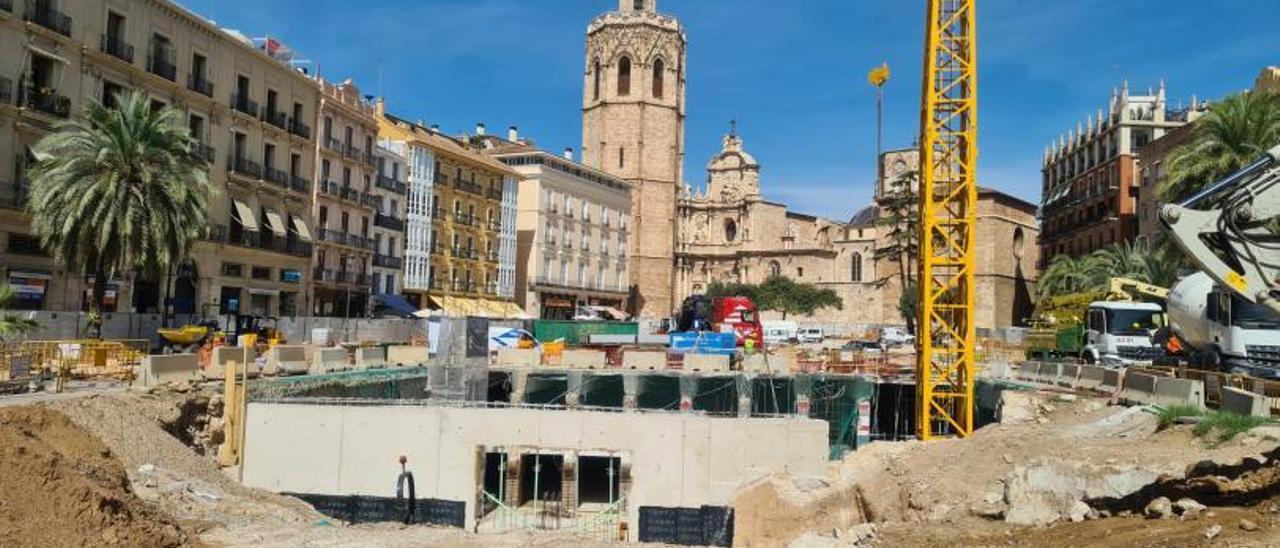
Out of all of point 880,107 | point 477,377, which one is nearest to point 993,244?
point 880,107

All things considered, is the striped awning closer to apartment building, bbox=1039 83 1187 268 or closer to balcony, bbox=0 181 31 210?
balcony, bbox=0 181 31 210

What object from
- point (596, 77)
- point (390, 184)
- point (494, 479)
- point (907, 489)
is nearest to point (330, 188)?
point (390, 184)

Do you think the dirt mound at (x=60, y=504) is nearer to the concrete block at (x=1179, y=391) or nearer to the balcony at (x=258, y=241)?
the concrete block at (x=1179, y=391)

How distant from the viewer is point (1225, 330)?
2317 cm

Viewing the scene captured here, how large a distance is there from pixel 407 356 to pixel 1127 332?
84.1ft

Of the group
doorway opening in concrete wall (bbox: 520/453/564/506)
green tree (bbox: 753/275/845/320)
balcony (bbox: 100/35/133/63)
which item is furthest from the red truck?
green tree (bbox: 753/275/845/320)

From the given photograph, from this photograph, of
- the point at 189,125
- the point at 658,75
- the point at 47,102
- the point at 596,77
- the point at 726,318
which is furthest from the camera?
the point at 596,77

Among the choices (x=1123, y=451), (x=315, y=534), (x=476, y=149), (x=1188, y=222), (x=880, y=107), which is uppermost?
(x=880, y=107)

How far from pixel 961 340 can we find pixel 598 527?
14.2 meters

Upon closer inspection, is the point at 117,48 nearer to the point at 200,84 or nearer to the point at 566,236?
the point at 200,84

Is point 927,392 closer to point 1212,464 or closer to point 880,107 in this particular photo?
point 1212,464

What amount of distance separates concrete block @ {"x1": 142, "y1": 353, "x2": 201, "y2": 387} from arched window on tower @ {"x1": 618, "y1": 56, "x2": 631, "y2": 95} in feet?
242

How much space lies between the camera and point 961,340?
30.1 metres

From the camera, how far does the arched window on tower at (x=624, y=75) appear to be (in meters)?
95.1
